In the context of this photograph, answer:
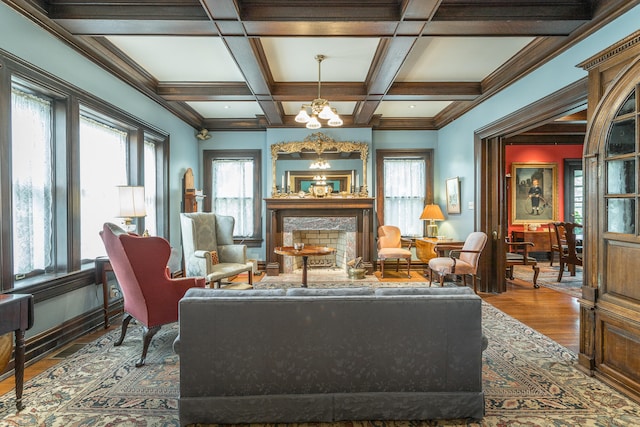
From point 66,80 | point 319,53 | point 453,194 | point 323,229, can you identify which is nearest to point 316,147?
point 323,229

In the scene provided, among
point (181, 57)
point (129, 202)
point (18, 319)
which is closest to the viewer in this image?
point (18, 319)

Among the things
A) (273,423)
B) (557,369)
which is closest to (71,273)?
(273,423)

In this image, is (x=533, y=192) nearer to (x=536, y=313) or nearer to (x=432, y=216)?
(x=432, y=216)

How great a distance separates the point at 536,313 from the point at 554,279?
2.42 metres

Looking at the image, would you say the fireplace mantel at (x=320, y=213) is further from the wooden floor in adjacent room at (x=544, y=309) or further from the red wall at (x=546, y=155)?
the red wall at (x=546, y=155)

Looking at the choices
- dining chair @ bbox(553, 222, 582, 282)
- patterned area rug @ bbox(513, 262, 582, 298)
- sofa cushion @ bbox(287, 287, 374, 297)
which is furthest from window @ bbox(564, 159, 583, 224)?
sofa cushion @ bbox(287, 287, 374, 297)

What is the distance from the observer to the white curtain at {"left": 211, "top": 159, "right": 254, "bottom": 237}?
22.5ft

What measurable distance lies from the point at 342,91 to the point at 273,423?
13.6ft

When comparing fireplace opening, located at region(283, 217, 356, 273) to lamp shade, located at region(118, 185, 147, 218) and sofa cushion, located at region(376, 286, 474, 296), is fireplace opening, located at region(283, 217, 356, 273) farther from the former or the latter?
sofa cushion, located at region(376, 286, 474, 296)

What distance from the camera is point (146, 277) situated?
2764 mm

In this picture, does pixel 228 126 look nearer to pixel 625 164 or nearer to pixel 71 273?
pixel 71 273

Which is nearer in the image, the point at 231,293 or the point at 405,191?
the point at 231,293

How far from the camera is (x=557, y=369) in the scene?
2686 mm

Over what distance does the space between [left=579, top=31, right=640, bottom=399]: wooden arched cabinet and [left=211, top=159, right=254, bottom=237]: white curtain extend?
5.48 m
